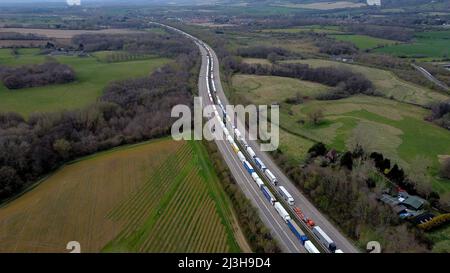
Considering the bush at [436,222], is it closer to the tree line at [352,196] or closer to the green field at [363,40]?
the tree line at [352,196]

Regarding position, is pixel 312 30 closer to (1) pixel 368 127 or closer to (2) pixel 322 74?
(2) pixel 322 74

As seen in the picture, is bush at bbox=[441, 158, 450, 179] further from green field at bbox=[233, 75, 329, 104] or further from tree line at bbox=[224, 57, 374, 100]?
green field at bbox=[233, 75, 329, 104]

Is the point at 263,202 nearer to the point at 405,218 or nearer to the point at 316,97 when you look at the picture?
the point at 405,218

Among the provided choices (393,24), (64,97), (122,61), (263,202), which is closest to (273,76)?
(122,61)

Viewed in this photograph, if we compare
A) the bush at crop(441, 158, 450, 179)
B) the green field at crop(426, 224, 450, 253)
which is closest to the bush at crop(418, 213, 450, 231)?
the green field at crop(426, 224, 450, 253)

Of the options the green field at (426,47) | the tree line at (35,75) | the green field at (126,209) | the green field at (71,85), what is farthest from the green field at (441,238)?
the green field at (426,47)

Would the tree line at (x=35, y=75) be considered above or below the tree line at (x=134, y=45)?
below

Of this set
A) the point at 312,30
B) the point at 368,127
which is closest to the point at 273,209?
the point at 368,127
